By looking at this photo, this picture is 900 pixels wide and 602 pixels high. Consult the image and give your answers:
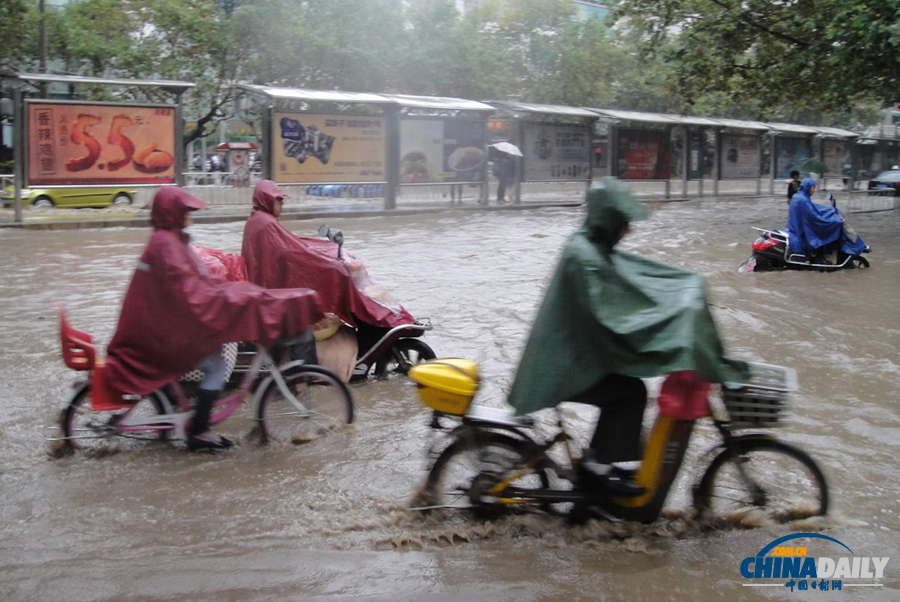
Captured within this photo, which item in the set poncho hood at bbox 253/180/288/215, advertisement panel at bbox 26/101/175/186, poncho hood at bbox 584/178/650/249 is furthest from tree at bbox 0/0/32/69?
poncho hood at bbox 584/178/650/249

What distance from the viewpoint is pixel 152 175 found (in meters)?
17.1

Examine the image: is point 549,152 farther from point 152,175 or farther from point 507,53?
point 507,53

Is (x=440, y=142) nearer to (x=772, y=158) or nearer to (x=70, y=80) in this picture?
(x=70, y=80)

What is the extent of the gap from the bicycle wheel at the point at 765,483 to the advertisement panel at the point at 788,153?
2820cm

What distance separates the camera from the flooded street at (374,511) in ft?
11.0

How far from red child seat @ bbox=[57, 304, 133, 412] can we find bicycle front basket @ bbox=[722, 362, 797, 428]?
301cm

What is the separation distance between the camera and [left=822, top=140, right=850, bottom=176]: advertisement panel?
31.9m

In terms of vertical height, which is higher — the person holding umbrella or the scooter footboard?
the person holding umbrella

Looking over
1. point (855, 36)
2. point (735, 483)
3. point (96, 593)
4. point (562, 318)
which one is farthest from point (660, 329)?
point (855, 36)

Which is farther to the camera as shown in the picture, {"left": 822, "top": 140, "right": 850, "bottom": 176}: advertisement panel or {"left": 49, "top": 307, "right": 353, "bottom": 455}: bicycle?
{"left": 822, "top": 140, "right": 850, "bottom": 176}: advertisement panel

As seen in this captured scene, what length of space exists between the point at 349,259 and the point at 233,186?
621 inches

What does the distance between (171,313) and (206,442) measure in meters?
0.75

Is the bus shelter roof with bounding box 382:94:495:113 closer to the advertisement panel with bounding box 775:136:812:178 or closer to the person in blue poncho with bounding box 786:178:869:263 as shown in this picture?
the person in blue poncho with bounding box 786:178:869:263

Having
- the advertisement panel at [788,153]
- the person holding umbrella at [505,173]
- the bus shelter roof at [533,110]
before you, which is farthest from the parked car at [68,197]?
the advertisement panel at [788,153]
